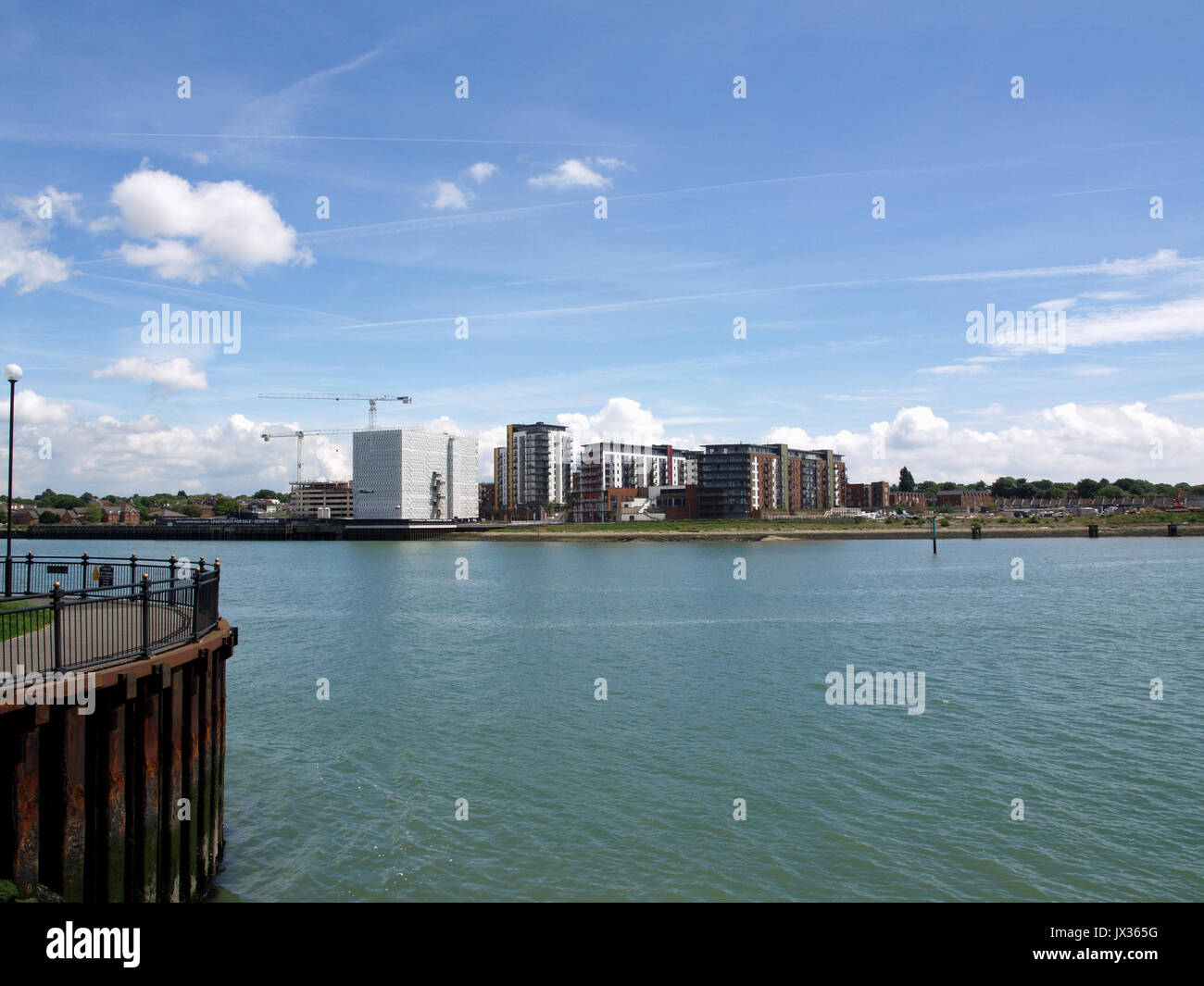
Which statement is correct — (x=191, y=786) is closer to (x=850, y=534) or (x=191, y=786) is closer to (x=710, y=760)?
(x=710, y=760)

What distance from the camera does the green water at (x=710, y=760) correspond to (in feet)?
50.6

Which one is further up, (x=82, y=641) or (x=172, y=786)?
(x=82, y=641)

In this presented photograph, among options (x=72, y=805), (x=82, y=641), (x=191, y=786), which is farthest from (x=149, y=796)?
(x=82, y=641)

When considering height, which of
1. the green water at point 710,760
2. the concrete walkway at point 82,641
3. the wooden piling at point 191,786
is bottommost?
the green water at point 710,760

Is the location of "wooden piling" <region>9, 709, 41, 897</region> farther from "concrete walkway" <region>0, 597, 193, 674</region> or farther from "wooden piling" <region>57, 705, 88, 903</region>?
"concrete walkway" <region>0, 597, 193, 674</region>

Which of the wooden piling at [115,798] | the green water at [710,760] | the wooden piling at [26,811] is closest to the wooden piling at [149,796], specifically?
the wooden piling at [115,798]

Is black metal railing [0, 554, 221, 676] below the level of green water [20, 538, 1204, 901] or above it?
above

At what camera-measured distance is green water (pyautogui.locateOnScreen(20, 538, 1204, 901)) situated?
1541 centimetres

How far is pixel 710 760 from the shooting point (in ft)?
72.5

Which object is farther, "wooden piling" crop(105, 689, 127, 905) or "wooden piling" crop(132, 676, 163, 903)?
"wooden piling" crop(132, 676, 163, 903)

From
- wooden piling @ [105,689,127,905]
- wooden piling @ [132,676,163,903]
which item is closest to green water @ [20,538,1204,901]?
wooden piling @ [132,676,163,903]

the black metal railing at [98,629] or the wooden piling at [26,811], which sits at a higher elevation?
the black metal railing at [98,629]

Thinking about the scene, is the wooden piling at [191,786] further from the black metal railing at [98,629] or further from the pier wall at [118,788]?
the black metal railing at [98,629]
